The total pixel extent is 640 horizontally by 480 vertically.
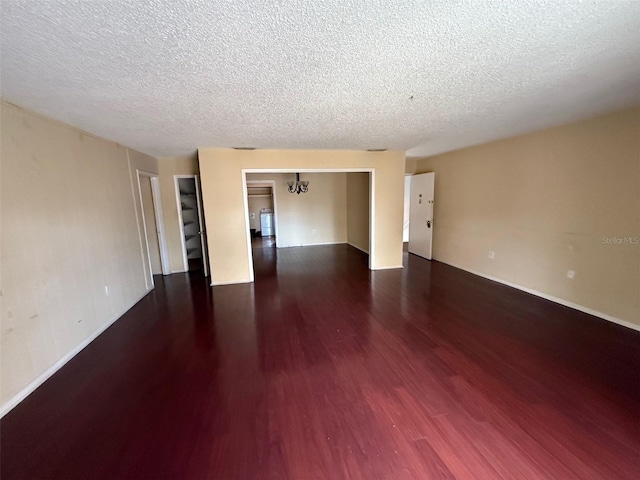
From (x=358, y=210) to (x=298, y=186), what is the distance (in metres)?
1.80

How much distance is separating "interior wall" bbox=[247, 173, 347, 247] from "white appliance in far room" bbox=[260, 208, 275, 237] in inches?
101

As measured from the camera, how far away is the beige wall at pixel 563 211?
2742 millimetres

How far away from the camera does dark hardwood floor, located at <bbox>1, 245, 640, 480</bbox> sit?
144cm

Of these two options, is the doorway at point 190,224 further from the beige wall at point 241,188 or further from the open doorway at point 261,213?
the open doorway at point 261,213

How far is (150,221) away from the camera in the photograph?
4.93m

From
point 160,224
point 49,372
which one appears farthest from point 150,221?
point 49,372

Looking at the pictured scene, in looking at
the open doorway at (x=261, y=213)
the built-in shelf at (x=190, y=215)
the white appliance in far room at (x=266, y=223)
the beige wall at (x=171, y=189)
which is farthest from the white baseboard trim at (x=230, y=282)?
the white appliance in far room at (x=266, y=223)

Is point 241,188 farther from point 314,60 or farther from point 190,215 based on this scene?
point 314,60

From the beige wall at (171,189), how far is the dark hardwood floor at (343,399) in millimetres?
2189

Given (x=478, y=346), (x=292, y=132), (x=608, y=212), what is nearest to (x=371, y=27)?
(x=292, y=132)

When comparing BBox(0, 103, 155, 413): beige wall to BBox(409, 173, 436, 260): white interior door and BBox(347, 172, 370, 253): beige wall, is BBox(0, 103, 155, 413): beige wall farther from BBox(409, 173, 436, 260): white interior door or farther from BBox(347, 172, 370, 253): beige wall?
BBox(409, 173, 436, 260): white interior door

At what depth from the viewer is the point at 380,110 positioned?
253cm

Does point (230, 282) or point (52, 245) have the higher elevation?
point (52, 245)

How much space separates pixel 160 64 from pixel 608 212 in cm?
437
